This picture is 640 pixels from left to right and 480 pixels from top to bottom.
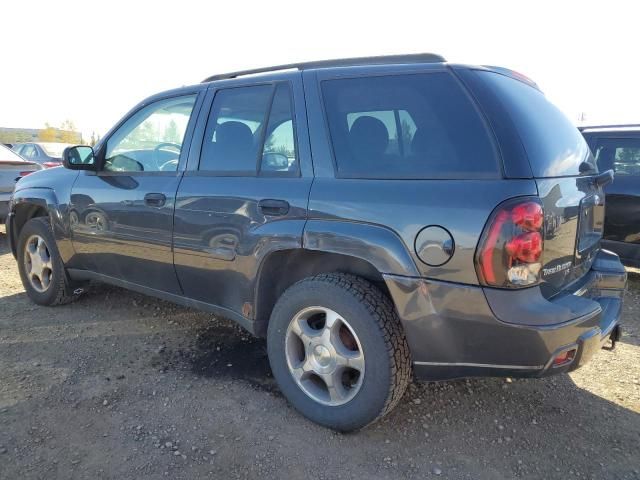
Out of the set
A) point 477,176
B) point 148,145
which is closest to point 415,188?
point 477,176

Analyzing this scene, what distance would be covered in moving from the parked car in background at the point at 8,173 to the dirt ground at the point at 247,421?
4.09 metres

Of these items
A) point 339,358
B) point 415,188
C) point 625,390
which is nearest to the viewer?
point 415,188

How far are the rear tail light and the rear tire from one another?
3.61 metres

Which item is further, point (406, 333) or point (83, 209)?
point (83, 209)

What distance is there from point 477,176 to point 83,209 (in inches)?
120

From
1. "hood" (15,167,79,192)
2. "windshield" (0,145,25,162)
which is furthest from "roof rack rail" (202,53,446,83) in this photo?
"windshield" (0,145,25,162)

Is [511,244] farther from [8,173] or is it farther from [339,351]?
[8,173]

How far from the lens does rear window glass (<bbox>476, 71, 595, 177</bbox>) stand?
7.18 feet

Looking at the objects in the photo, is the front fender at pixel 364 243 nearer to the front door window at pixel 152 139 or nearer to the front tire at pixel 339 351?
the front tire at pixel 339 351

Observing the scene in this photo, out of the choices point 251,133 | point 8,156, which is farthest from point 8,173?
point 251,133

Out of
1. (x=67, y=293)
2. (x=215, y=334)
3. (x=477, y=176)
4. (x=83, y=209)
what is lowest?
(x=215, y=334)

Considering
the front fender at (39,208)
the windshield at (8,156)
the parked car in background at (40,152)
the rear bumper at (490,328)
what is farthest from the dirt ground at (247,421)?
the parked car in background at (40,152)

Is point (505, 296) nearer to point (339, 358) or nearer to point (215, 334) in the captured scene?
point (339, 358)

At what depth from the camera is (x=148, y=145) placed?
140 inches
